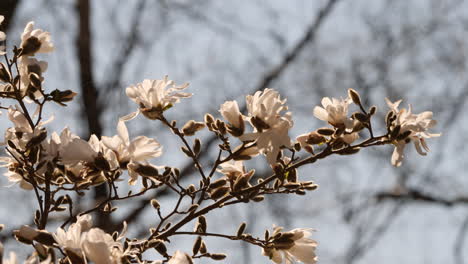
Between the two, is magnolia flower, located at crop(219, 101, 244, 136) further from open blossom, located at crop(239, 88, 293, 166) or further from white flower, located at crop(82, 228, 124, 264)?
white flower, located at crop(82, 228, 124, 264)

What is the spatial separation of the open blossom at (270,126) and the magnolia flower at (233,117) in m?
0.02

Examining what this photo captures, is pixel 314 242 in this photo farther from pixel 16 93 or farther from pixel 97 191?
pixel 97 191

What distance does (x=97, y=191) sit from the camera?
2838mm

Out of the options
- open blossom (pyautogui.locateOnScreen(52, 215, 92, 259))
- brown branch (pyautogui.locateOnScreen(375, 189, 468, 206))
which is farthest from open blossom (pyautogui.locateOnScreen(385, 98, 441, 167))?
brown branch (pyautogui.locateOnScreen(375, 189, 468, 206))

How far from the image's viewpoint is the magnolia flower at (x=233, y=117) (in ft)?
2.25

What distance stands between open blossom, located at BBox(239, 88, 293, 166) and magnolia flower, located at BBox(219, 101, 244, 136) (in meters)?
0.02

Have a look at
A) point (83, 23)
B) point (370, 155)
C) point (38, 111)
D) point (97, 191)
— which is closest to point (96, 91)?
point (83, 23)

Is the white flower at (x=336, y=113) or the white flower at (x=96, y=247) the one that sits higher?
the white flower at (x=336, y=113)

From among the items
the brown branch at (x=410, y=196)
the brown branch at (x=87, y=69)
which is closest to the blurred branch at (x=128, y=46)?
the brown branch at (x=87, y=69)

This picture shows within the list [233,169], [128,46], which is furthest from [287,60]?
[233,169]

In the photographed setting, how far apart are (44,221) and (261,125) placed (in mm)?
294

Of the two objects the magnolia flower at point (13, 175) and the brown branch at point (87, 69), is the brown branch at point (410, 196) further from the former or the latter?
the magnolia flower at point (13, 175)

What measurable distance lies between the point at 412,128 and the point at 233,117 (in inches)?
8.9

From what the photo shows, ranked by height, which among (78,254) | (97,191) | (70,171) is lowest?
(78,254)
